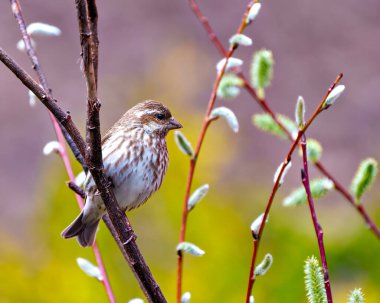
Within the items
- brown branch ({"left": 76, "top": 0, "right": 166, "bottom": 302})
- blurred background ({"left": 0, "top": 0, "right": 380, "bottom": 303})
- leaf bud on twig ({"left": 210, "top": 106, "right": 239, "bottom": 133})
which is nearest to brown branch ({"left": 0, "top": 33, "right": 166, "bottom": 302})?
brown branch ({"left": 76, "top": 0, "right": 166, "bottom": 302})

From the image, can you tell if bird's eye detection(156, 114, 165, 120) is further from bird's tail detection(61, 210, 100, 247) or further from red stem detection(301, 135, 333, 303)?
red stem detection(301, 135, 333, 303)

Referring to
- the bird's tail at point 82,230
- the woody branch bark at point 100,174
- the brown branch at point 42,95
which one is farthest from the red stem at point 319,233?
the bird's tail at point 82,230

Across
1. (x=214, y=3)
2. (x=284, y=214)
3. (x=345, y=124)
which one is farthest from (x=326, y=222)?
(x=214, y=3)

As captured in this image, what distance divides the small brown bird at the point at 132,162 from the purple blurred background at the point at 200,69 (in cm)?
389

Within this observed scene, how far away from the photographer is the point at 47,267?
507 centimetres

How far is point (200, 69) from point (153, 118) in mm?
5650

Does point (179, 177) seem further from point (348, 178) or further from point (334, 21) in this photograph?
point (334, 21)

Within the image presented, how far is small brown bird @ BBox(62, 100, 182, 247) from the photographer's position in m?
3.70

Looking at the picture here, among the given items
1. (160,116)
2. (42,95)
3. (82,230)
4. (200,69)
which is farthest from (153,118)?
(200,69)

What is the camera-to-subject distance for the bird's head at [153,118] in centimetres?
394

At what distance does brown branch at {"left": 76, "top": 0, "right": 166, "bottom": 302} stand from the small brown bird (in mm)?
1038

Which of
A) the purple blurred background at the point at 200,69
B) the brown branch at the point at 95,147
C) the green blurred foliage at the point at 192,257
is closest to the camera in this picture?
the brown branch at the point at 95,147

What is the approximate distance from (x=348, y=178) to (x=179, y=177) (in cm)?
360

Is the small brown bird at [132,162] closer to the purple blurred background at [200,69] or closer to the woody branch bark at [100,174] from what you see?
the woody branch bark at [100,174]
